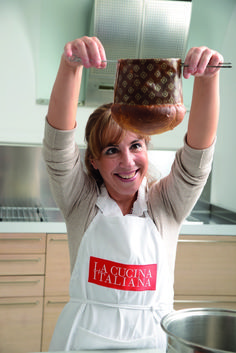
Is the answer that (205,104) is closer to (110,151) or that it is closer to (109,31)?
(110,151)

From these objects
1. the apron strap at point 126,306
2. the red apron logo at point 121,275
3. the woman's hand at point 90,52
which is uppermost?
the woman's hand at point 90,52

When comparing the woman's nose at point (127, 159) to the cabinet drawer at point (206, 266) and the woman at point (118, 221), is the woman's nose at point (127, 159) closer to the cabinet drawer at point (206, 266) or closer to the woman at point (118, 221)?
the woman at point (118, 221)

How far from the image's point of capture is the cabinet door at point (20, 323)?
8.01 feet

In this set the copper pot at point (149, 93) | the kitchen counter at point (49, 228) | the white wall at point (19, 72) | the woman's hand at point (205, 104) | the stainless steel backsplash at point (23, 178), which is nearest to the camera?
the copper pot at point (149, 93)

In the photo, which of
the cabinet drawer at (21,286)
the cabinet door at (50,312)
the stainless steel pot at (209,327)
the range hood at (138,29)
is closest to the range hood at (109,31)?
the range hood at (138,29)

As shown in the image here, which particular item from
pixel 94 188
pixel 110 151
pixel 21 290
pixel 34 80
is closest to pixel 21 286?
pixel 21 290

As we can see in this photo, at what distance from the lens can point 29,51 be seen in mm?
2910

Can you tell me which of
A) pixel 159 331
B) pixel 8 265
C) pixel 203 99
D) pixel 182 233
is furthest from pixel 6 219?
pixel 203 99

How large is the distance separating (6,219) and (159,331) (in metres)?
1.70

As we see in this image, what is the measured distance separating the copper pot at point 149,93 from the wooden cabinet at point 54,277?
6.30ft

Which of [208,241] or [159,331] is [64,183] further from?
[208,241]

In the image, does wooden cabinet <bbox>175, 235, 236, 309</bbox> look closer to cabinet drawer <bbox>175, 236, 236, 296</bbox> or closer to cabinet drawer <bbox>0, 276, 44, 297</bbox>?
cabinet drawer <bbox>175, 236, 236, 296</bbox>

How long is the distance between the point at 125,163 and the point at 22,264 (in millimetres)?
1575

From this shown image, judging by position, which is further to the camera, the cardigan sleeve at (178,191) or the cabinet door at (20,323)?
the cabinet door at (20,323)
